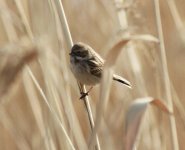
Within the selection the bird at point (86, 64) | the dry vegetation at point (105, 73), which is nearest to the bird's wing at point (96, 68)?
the bird at point (86, 64)

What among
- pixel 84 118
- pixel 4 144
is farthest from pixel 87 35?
pixel 4 144

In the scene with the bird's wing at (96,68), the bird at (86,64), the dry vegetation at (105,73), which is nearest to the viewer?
the dry vegetation at (105,73)

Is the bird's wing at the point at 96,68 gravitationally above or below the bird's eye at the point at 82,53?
below

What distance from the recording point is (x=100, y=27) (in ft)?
9.51

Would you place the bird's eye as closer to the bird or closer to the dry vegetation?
the bird

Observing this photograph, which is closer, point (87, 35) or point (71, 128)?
point (71, 128)

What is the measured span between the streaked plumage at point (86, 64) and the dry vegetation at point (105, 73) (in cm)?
8

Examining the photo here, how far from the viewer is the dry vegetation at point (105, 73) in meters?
1.05

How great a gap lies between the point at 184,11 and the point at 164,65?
4.04 ft

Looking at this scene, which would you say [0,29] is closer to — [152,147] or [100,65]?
[100,65]

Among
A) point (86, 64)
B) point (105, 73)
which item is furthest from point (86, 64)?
point (105, 73)

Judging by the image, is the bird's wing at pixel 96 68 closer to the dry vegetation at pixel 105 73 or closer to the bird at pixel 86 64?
the bird at pixel 86 64

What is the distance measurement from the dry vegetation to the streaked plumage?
8cm

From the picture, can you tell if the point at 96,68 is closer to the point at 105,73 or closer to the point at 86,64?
the point at 86,64
